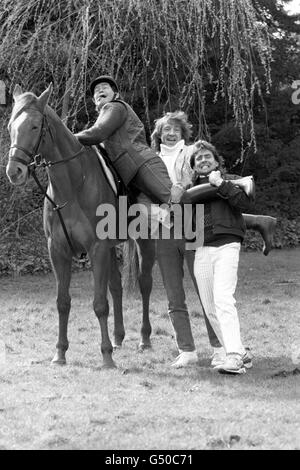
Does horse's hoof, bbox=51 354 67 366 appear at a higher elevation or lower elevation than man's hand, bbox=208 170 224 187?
lower

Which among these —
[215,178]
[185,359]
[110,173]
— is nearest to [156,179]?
[110,173]

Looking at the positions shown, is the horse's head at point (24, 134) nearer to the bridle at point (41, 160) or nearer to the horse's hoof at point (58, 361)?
the bridle at point (41, 160)

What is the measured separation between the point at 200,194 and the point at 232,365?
122cm

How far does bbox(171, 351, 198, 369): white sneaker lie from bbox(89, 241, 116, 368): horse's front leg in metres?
0.48

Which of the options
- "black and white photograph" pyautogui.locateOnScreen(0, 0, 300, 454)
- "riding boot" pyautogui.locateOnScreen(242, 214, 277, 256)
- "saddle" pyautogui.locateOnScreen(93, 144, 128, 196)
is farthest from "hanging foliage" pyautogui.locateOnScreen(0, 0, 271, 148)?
"riding boot" pyautogui.locateOnScreen(242, 214, 277, 256)

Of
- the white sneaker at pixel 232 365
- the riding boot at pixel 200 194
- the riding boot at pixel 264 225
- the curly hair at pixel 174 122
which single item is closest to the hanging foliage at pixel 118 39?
the curly hair at pixel 174 122

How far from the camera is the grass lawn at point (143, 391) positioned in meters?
3.61

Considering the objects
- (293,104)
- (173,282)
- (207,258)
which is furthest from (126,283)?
(293,104)

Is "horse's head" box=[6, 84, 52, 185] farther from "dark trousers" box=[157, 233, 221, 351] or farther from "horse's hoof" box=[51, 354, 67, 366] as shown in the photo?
"horse's hoof" box=[51, 354, 67, 366]

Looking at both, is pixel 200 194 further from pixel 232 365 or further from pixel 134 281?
pixel 134 281

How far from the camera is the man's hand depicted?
5.10 m

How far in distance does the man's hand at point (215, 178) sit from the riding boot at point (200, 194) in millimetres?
47

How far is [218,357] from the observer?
18.0 feet

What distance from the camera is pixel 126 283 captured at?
7.15m
